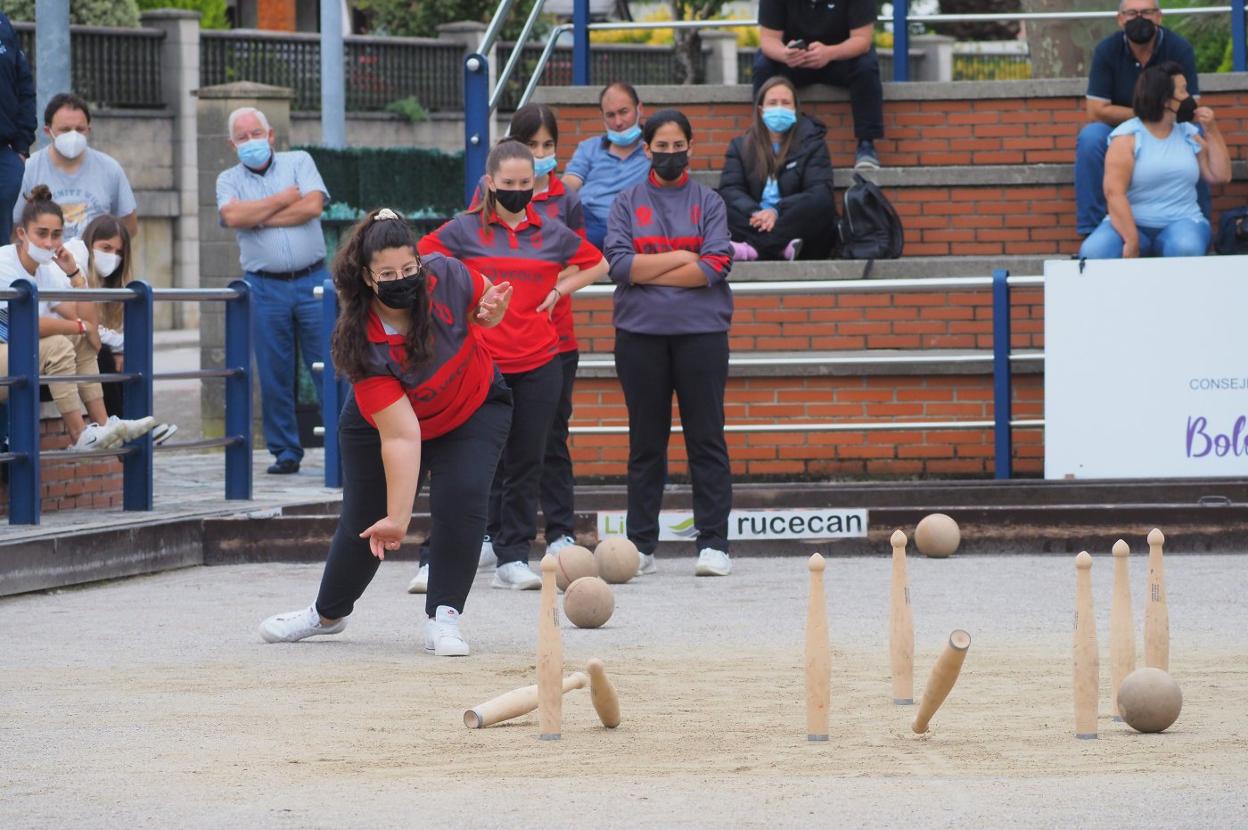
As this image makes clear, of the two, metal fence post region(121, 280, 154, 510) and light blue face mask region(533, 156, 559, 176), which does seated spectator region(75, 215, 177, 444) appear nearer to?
metal fence post region(121, 280, 154, 510)

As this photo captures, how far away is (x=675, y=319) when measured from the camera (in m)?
11.1

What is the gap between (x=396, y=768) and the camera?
6633mm

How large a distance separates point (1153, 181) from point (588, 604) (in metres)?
6.06

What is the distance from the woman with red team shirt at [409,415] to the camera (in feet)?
27.3

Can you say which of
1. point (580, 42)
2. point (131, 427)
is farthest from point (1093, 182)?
point (131, 427)

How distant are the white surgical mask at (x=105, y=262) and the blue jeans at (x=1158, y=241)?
587 cm

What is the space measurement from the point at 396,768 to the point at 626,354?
4.94 metres

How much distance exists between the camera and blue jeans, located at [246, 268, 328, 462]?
14.8m

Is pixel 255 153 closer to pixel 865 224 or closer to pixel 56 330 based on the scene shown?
pixel 56 330

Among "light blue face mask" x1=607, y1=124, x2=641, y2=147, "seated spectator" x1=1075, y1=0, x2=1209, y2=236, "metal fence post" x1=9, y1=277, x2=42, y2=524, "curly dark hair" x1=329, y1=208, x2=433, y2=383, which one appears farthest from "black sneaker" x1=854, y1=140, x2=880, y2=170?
"curly dark hair" x1=329, y1=208, x2=433, y2=383

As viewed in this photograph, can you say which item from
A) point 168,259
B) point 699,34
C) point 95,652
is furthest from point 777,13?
point 699,34

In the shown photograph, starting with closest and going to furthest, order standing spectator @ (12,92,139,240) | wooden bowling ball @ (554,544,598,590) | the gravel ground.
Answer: the gravel ground, wooden bowling ball @ (554,544,598,590), standing spectator @ (12,92,139,240)

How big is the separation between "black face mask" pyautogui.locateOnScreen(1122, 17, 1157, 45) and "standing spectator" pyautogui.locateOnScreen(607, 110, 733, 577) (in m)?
4.52

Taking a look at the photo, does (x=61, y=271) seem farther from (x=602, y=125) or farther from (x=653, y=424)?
(x=602, y=125)
